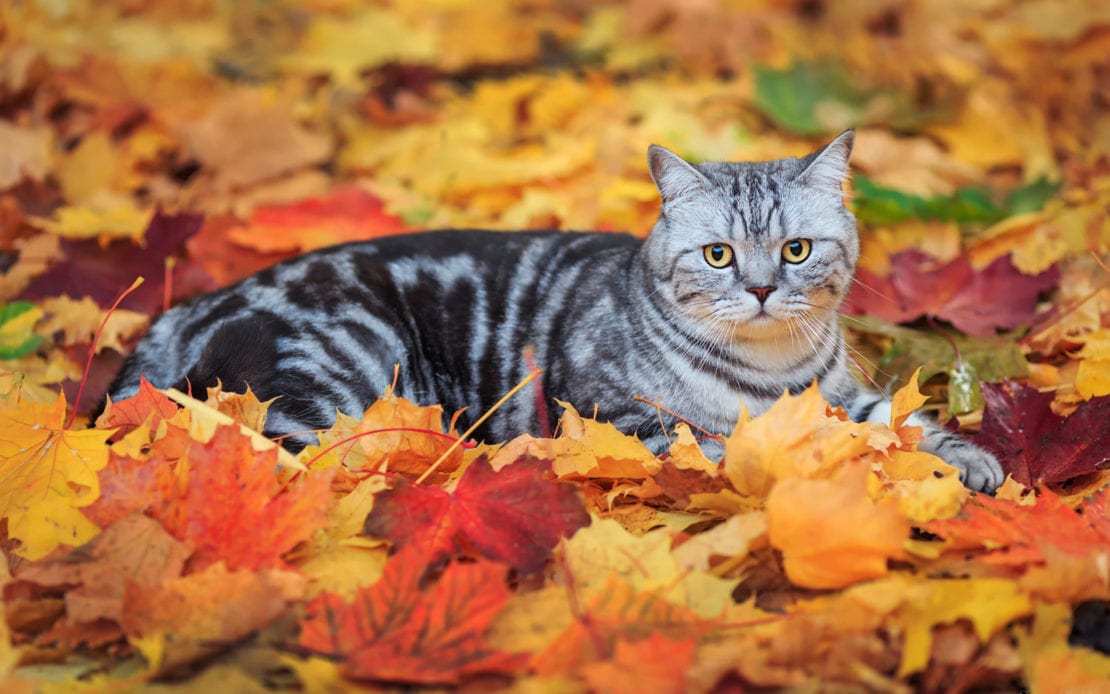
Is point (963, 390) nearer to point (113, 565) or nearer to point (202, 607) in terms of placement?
point (202, 607)

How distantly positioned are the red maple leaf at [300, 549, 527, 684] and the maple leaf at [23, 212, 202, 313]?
1.94 metres

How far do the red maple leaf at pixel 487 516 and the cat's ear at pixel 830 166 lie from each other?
1.24 m

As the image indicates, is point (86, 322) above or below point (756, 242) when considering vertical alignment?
below

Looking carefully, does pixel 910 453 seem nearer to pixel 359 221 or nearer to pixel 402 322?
pixel 402 322

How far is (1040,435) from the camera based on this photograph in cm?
263

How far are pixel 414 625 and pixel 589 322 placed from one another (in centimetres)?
143

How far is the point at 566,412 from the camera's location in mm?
2666

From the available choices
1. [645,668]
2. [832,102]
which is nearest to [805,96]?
[832,102]

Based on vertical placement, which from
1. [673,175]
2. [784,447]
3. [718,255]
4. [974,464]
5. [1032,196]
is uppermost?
[673,175]

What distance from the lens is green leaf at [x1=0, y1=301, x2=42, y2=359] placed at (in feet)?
10.5

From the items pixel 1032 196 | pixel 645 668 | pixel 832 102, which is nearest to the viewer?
pixel 645 668

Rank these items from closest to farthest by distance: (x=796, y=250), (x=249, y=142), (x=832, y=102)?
(x=796, y=250) → (x=249, y=142) → (x=832, y=102)

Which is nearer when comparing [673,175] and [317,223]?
[673,175]

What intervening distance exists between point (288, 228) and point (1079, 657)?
2.97m
